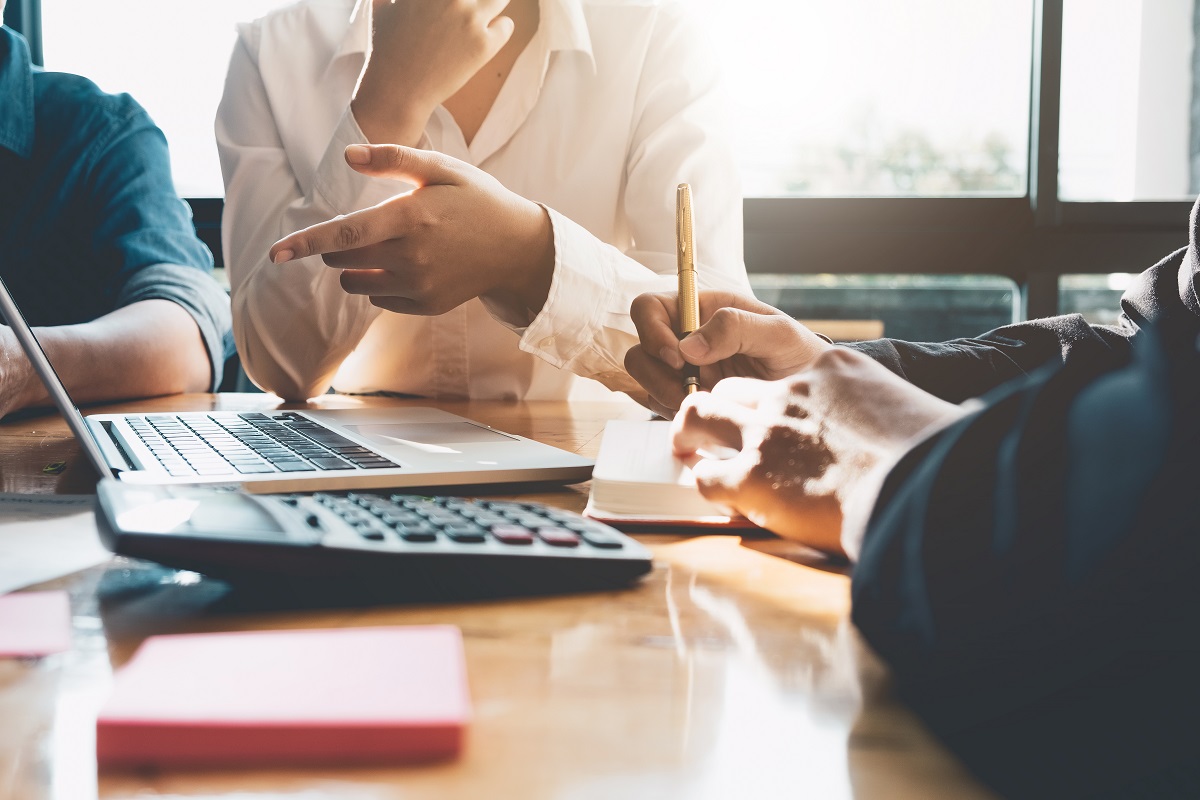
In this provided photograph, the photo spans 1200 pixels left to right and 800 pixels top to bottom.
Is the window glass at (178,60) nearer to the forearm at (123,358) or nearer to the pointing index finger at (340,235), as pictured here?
the forearm at (123,358)

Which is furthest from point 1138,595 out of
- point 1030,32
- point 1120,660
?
point 1030,32

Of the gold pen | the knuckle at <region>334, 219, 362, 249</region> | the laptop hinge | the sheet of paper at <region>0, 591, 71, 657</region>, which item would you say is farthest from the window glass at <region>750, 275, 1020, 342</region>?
the sheet of paper at <region>0, 591, 71, 657</region>

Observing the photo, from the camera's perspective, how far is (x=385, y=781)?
0.19 m

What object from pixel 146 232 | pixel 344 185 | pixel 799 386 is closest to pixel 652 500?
pixel 799 386

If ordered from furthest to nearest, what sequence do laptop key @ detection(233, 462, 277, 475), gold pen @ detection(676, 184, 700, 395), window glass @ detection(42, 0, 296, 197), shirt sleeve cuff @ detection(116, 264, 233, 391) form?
window glass @ detection(42, 0, 296, 197), shirt sleeve cuff @ detection(116, 264, 233, 391), gold pen @ detection(676, 184, 700, 395), laptop key @ detection(233, 462, 277, 475)

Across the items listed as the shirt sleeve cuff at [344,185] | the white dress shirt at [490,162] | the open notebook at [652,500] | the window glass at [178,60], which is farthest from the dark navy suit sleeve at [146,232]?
the open notebook at [652,500]

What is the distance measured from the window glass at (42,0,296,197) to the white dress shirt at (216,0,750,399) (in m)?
0.94

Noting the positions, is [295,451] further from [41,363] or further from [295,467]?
[41,363]

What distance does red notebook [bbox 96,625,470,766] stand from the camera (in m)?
0.20

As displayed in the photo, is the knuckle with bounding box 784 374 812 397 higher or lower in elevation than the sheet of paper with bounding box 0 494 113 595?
higher

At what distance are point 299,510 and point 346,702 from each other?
15 cm

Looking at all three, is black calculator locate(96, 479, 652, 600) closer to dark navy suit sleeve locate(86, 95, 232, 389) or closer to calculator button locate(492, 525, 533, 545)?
calculator button locate(492, 525, 533, 545)

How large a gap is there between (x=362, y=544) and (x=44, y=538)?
7.6 inches

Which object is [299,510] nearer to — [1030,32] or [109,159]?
[109,159]
